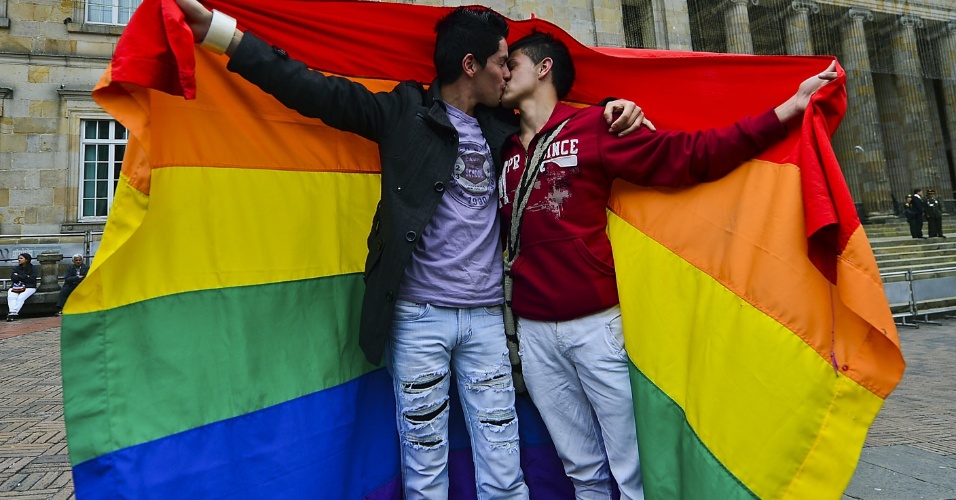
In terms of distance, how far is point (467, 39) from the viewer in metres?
2.22

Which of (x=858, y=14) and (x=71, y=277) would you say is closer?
(x=71, y=277)

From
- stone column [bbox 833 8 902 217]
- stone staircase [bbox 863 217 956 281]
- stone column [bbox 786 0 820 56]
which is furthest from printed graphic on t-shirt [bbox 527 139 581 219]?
stone column [bbox 833 8 902 217]

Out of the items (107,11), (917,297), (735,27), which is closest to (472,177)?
(917,297)

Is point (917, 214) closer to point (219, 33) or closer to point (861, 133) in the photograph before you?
point (861, 133)

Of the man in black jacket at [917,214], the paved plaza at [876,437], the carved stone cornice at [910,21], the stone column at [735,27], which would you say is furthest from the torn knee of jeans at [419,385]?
the carved stone cornice at [910,21]

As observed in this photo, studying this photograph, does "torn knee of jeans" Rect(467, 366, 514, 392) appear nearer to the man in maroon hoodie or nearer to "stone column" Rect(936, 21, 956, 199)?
the man in maroon hoodie

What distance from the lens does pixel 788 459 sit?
5.56 feet

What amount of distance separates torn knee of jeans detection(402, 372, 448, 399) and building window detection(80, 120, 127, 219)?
1504cm

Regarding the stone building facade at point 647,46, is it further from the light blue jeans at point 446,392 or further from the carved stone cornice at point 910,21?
the light blue jeans at point 446,392

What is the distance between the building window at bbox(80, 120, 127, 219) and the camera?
45.9 feet

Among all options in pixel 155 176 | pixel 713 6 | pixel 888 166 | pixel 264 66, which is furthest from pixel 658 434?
pixel 888 166

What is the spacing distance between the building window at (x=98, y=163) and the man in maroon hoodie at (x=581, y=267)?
1514cm

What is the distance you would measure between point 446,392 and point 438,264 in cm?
51

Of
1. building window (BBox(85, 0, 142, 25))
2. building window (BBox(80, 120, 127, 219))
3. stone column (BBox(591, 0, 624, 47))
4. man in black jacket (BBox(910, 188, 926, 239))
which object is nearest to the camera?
building window (BBox(80, 120, 127, 219))
